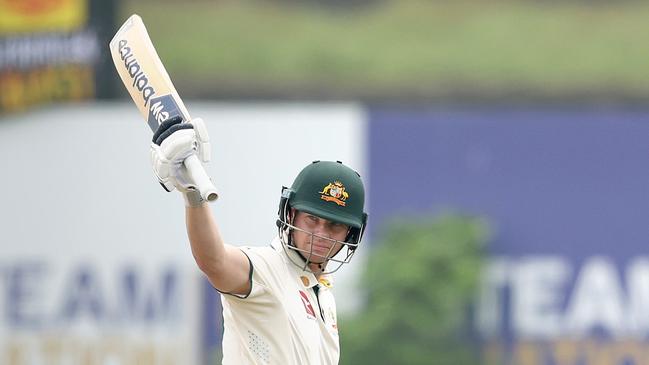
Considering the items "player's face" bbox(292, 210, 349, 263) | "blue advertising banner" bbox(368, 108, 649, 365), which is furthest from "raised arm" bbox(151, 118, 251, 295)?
"blue advertising banner" bbox(368, 108, 649, 365)

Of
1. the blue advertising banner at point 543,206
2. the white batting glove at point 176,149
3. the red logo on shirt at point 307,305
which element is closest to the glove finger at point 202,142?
the white batting glove at point 176,149

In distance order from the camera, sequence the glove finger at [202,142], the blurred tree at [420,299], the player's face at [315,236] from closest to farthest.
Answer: the glove finger at [202,142] < the player's face at [315,236] < the blurred tree at [420,299]

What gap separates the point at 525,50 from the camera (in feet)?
51.5

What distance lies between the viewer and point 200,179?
396 cm

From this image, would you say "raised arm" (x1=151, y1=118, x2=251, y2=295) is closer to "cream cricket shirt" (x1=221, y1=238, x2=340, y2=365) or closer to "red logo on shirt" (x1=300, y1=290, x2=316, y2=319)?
"cream cricket shirt" (x1=221, y1=238, x2=340, y2=365)

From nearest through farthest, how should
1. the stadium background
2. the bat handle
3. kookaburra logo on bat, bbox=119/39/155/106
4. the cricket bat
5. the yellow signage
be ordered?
the bat handle
the cricket bat
kookaburra logo on bat, bbox=119/39/155/106
the stadium background
the yellow signage

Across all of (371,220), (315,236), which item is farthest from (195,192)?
(371,220)

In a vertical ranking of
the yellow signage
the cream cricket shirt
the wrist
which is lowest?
the cream cricket shirt

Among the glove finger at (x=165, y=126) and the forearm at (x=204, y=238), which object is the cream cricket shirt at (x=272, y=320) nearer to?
the forearm at (x=204, y=238)

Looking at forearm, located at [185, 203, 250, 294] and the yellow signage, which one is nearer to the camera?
forearm, located at [185, 203, 250, 294]

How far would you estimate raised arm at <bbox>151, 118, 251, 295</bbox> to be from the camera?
13.1 ft

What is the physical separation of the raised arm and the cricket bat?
11cm

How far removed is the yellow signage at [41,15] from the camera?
12398 millimetres

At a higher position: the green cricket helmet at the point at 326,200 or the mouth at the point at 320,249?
the green cricket helmet at the point at 326,200
